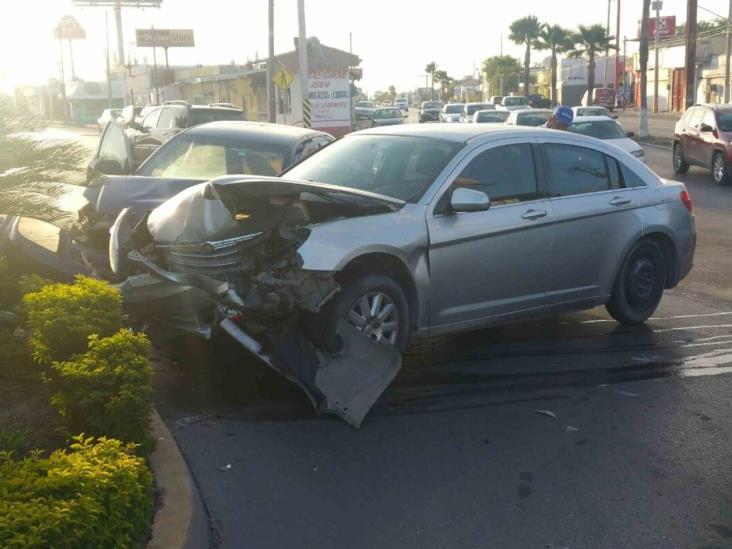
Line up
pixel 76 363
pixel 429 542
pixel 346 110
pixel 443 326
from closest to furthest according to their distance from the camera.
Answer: pixel 429 542 → pixel 76 363 → pixel 443 326 → pixel 346 110

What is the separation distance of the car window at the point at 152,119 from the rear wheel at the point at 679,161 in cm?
1278

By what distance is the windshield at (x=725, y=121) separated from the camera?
70.9 ft

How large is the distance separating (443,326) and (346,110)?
2461cm

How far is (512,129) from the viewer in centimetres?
772

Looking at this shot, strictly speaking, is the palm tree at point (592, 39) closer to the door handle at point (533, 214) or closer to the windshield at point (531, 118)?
the windshield at point (531, 118)

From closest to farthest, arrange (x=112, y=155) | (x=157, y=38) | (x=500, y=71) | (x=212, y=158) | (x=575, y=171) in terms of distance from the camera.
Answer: (x=575, y=171) → (x=212, y=158) → (x=112, y=155) → (x=157, y=38) → (x=500, y=71)

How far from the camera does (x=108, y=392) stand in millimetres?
4965

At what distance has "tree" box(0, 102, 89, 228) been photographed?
6070 mm

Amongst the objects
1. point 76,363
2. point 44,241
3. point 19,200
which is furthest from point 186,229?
point 44,241

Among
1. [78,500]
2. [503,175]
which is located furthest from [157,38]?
[78,500]

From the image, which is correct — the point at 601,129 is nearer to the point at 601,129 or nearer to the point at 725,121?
the point at 601,129

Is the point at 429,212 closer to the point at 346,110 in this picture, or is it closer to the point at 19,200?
the point at 19,200

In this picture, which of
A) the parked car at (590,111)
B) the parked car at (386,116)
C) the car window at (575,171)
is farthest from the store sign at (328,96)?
the car window at (575,171)

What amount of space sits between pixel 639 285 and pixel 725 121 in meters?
14.8
